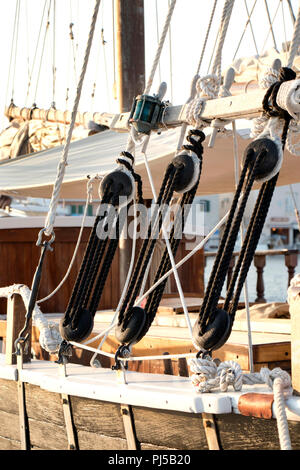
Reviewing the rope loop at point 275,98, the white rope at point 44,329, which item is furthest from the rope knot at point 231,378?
the white rope at point 44,329

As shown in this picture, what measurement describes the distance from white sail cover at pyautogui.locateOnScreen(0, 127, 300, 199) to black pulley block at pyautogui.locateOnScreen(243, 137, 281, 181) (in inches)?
97.8

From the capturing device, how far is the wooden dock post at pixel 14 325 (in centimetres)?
372

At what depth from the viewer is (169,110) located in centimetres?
346

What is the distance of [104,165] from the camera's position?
6391 mm

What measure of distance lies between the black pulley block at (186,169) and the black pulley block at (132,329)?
0.64 metres

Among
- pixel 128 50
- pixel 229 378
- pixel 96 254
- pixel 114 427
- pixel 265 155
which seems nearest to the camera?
pixel 229 378

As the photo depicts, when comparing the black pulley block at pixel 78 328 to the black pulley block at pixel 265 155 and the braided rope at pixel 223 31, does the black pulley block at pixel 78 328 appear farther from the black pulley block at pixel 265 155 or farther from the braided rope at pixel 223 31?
the braided rope at pixel 223 31

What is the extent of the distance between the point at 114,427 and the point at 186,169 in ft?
4.01

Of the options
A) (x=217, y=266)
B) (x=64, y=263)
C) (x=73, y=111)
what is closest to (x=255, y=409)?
(x=217, y=266)

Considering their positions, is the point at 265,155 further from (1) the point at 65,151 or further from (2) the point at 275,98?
(1) the point at 65,151

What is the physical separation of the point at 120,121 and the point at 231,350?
1.48 meters

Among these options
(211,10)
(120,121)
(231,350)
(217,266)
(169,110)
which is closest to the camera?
(217,266)

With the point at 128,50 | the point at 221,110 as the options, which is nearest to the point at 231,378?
the point at 221,110

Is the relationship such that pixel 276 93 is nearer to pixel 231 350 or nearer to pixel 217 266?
pixel 217 266
